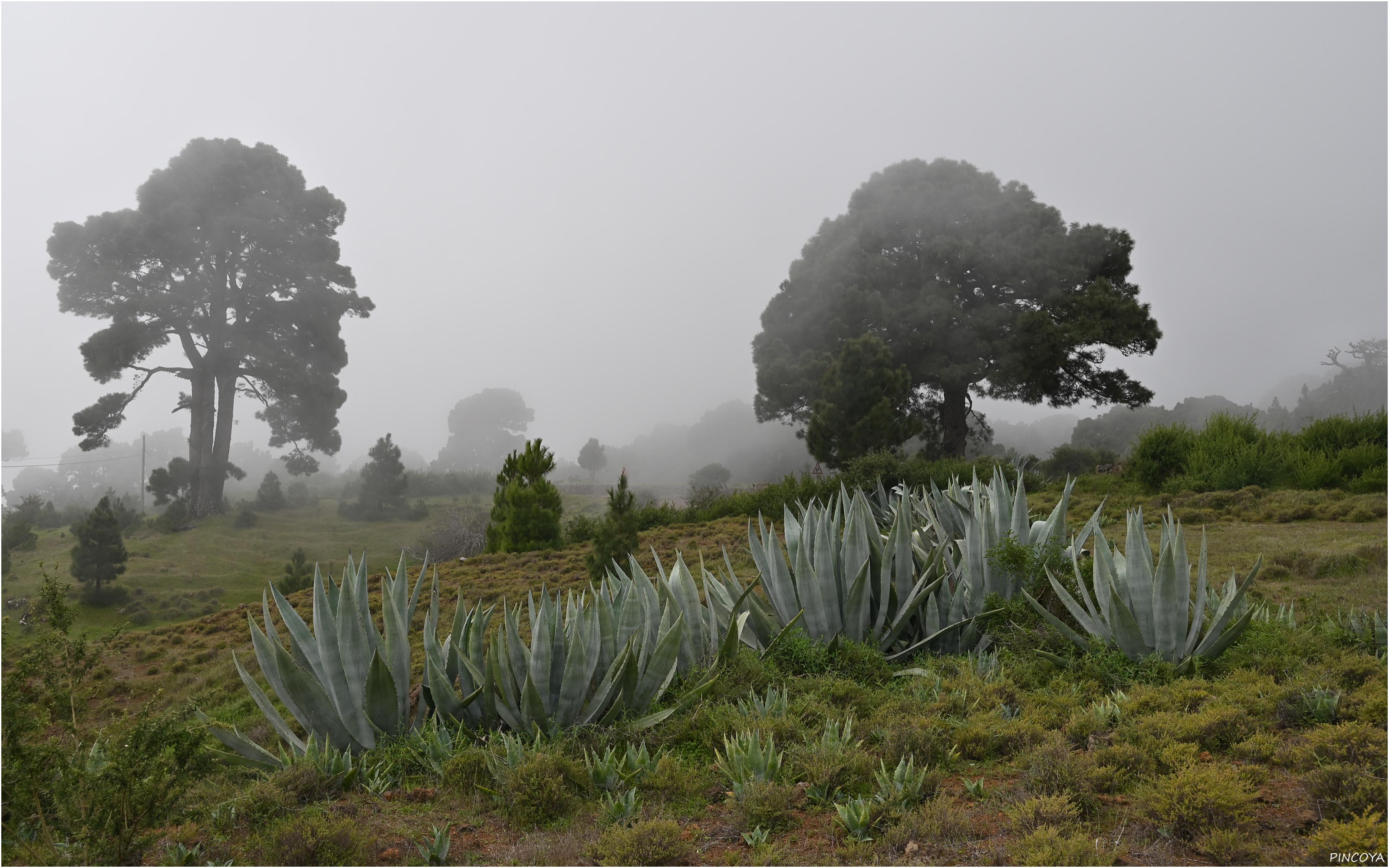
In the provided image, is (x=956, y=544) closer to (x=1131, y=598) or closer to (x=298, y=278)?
(x=1131, y=598)

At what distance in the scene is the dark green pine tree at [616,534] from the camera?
9.43 meters

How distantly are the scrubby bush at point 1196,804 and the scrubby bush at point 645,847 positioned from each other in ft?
4.46

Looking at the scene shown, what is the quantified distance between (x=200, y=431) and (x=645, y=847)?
26442 millimetres

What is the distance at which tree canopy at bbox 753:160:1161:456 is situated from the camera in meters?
22.1

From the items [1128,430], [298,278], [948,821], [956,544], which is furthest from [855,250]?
[948,821]

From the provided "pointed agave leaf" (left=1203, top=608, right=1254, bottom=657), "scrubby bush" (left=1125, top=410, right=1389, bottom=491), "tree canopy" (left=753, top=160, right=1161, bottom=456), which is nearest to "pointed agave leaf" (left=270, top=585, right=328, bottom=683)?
"pointed agave leaf" (left=1203, top=608, right=1254, bottom=657)

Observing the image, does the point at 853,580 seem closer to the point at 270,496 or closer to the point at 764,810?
the point at 764,810

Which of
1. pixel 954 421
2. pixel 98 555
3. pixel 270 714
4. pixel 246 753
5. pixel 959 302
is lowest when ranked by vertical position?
pixel 98 555

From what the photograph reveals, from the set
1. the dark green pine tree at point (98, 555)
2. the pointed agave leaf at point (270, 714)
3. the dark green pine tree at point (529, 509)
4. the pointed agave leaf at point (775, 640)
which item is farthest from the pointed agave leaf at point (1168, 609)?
the dark green pine tree at point (98, 555)

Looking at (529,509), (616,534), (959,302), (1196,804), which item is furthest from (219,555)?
(959,302)

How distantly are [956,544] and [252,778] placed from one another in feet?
14.0

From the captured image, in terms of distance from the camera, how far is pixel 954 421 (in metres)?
24.4

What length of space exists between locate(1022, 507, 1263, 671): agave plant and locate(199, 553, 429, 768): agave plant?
3164 millimetres

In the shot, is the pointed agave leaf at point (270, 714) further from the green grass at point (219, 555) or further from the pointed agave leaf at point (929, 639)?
the green grass at point (219, 555)
